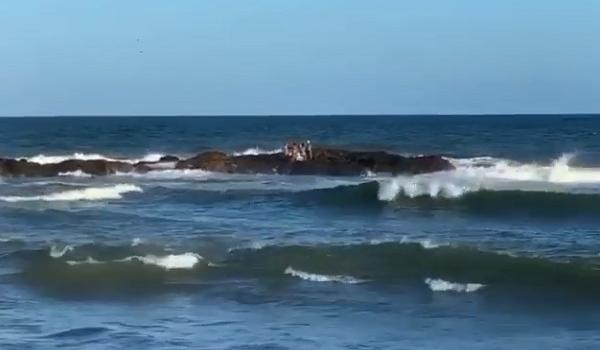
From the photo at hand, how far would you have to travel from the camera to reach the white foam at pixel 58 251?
58.2 feet

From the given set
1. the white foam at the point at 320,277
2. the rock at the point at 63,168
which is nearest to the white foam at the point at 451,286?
the white foam at the point at 320,277

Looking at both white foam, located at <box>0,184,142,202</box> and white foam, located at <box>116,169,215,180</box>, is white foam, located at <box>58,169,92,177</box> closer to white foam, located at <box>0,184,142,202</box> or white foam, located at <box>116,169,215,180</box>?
white foam, located at <box>116,169,215,180</box>

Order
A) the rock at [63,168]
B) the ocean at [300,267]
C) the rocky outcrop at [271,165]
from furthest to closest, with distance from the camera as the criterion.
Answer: the rock at [63,168], the rocky outcrop at [271,165], the ocean at [300,267]

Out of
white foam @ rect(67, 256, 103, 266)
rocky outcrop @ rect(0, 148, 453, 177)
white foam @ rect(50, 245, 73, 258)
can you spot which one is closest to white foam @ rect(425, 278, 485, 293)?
white foam @ rect(67, 256, 103, 266)

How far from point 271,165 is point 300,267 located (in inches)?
864

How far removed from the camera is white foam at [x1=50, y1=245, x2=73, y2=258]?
17750 millimetres

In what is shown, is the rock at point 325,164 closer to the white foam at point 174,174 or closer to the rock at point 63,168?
the white foam at point 174,174

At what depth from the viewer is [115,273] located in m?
16.3

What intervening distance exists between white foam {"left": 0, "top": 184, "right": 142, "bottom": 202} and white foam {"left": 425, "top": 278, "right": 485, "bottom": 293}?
14.7 meters

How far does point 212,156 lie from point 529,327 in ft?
91.3

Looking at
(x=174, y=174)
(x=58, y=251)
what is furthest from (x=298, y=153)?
(x=58, y=251)

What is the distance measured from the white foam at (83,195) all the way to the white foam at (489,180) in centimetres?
683

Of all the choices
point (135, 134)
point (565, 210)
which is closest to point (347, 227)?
point (565, 210)

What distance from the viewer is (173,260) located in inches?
666
